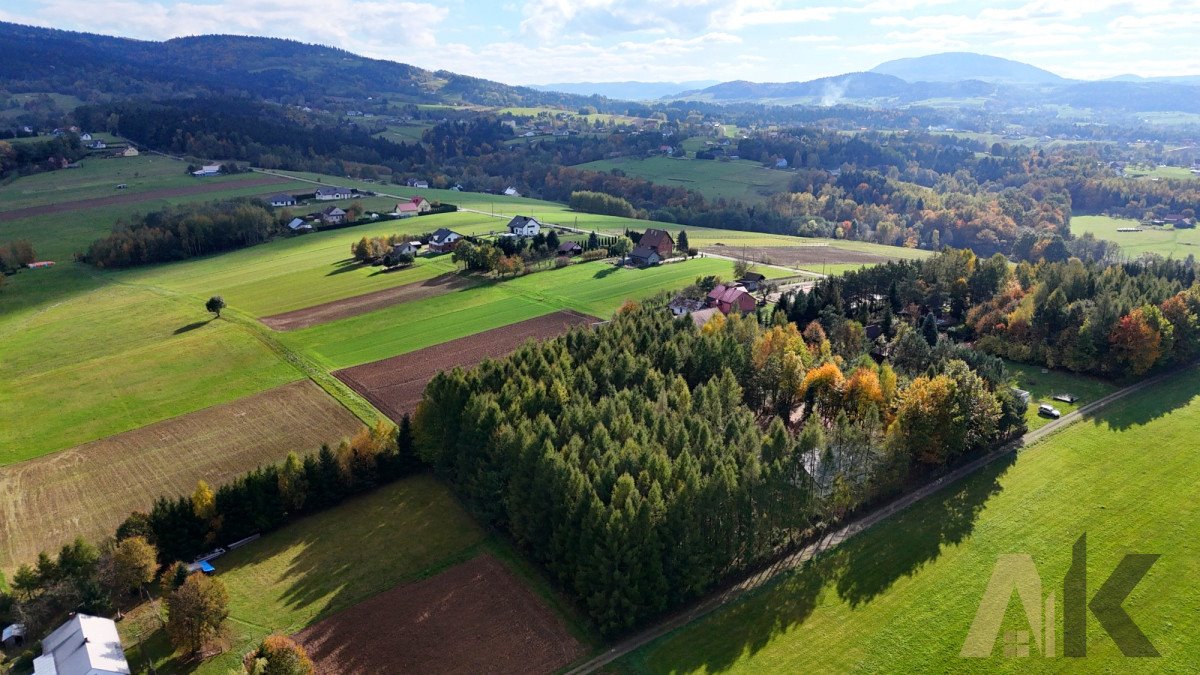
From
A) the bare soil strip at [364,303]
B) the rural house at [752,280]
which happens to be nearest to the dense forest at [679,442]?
the rural house at [752,280]

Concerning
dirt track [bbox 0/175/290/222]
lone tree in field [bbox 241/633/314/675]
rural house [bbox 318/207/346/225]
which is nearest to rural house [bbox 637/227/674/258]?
rural house [bbox 318/207/346/225]

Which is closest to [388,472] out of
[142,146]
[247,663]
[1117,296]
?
[247,663]

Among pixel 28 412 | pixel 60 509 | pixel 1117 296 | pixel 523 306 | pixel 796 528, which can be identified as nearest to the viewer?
pixel 796 528

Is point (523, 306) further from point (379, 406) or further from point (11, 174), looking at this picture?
point (11, 174)

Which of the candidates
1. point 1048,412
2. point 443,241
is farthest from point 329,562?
point 443,241

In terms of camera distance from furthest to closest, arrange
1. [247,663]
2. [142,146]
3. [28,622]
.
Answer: [142,146]
[28,622]
[247,663]

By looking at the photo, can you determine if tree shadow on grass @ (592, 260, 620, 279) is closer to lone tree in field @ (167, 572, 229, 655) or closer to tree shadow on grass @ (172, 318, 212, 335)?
tree shadow on grass @ (172, 318, 212, 335)
